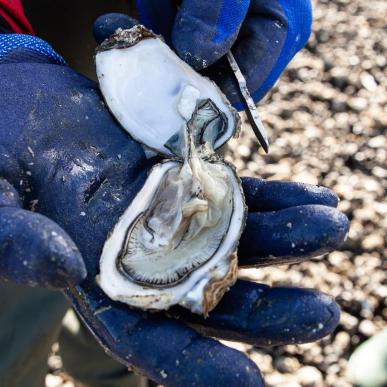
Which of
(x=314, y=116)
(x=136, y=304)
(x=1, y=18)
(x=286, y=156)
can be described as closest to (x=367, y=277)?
(x=286, y=156)

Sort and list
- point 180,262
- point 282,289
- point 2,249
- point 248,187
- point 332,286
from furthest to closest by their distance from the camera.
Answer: point 332,286 < point 248,187 < point 180,262 < point 282,289 < point 2,249

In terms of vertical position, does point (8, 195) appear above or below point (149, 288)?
above

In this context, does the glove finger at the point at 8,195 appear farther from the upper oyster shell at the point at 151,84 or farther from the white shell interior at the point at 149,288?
the upper oyster shell at the point at 151,84

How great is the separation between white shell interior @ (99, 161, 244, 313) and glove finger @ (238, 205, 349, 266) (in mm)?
39

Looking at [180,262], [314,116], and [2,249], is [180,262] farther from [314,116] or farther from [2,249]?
[314,116]

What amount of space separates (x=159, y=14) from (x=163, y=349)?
1051 millimetres

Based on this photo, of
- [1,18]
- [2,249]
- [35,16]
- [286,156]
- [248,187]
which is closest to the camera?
[2,249]

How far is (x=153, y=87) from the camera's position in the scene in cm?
158

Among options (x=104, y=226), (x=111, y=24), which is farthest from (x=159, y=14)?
(x=104, y=226)

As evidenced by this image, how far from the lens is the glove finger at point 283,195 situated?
4.25 feet

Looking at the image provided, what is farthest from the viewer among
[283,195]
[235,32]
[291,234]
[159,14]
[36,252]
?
[159,14]

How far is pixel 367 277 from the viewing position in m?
2.20

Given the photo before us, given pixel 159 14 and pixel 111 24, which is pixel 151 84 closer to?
pixel 111 24

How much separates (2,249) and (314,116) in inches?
79.0
